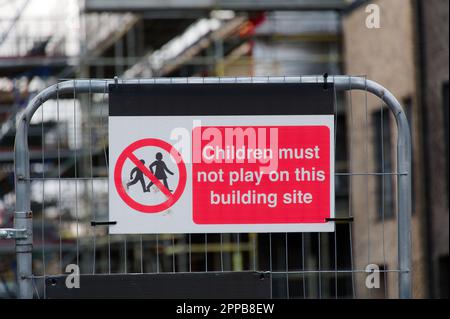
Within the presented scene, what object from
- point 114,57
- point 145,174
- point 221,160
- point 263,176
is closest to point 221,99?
point 221,160

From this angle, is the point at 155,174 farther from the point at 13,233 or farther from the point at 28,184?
the point at 13,233

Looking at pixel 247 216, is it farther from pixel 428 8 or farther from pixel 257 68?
pixel 257 68

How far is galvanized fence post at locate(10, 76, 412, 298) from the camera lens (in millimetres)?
7613

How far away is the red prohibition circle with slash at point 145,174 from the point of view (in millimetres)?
7676

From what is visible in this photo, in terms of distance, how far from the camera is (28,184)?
7.65 meters

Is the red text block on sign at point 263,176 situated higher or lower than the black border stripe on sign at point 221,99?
lower

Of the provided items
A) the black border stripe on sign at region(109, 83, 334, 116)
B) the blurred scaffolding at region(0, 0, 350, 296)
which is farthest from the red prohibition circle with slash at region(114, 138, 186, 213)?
the blurred scaffolding at region(0, 0, 350, 296)

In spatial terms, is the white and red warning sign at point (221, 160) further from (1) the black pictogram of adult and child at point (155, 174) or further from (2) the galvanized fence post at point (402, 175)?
(2) the galvanized fence post at point (402, 175)

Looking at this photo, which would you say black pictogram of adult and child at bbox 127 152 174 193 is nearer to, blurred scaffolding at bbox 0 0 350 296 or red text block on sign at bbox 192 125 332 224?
red text block on sign at bbox 192 125 332 224

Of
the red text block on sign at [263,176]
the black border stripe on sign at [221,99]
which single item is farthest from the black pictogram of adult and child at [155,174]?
the black border stripe on sign at [221,99]

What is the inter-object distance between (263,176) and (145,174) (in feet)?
2.37

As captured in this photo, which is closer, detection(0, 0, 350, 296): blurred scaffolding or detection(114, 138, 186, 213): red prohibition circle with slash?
detection(114, 138, 186, 213): red prohibition circle with slash
